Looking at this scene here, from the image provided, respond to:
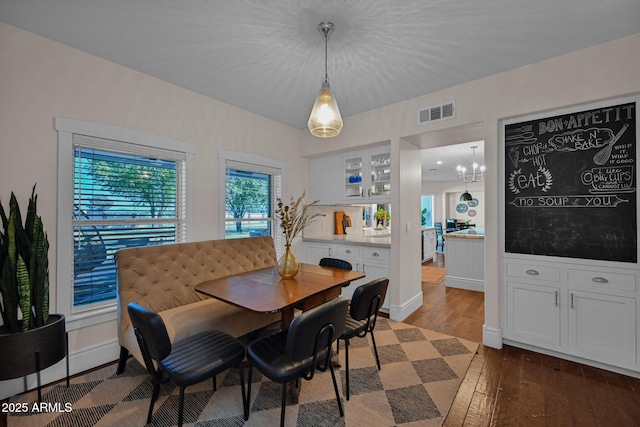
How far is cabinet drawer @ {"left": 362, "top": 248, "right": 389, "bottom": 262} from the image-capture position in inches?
140

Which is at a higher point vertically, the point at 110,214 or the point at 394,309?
the point at 110,214

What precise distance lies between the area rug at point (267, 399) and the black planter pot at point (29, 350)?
1.09ft

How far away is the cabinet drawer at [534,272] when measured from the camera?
252 centimetres

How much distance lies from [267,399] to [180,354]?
70 cm

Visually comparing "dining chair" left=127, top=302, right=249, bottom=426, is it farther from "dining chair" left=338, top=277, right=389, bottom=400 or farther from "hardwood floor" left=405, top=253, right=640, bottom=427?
"hardwood floor" left=405, top=253, right=640, bottom=427

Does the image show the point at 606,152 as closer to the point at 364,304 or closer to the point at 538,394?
the point at 538,394

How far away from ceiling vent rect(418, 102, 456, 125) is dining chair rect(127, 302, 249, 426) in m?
2.88

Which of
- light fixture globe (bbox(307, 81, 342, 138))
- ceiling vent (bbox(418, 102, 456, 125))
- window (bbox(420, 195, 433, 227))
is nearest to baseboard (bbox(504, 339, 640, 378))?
ceiling vent (bbox(418, 102, 456, 125))

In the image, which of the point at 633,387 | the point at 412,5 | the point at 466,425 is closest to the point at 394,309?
the point at 466,425

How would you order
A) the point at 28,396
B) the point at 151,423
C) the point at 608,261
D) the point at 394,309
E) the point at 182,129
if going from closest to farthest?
1. the point at 151,423
2. the point at 28,396
3. the point at 608,261
4. the point at 182,129
5. the point at 394,309

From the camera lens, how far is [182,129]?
3006 millimetres

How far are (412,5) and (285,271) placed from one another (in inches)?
83.0

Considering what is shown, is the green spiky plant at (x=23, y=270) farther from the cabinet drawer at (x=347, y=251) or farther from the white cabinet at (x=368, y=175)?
the white cabinet at (x=368, y=175)

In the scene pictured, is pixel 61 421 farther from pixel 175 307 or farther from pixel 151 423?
pixel 175 307
